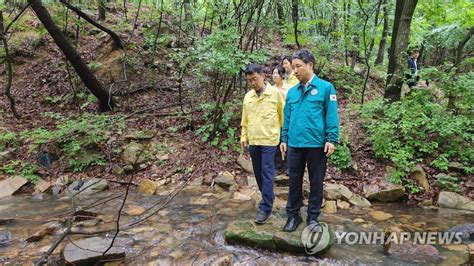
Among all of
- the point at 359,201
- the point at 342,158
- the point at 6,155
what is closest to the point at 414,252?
the point at 359,201

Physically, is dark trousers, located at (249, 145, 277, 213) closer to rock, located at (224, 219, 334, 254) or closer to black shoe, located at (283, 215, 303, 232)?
rock, located at (224, 219, 334, 254)

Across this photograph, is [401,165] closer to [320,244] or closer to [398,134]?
[398,134]

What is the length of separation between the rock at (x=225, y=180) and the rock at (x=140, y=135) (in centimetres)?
231

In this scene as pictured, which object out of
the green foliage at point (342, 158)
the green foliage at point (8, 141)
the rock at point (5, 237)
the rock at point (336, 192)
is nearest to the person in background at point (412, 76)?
the green foliage at point (342, 158)

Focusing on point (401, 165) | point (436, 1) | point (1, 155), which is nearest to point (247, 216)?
point (401, 165)

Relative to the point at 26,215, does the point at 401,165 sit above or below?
above

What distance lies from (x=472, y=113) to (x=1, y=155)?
10.2 metres

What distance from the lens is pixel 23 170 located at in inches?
291

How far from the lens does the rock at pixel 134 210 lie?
541cm

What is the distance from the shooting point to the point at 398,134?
7.06 metres

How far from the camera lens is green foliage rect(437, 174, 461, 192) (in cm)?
600

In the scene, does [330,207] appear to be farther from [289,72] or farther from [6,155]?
[6,155]

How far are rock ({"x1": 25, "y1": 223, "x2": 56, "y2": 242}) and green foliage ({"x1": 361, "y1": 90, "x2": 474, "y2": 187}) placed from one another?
5586 millimetres

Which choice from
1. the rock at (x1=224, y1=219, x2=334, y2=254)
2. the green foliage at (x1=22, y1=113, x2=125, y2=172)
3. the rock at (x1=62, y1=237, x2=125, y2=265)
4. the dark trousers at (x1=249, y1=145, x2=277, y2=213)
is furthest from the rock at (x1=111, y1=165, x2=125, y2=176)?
the dark trousers at (x1=249, y1=145, x2=277, y2=213)
